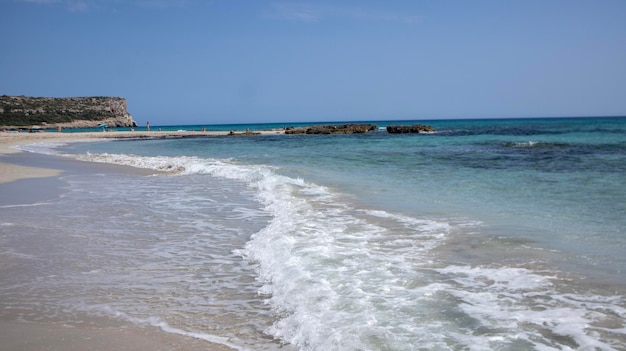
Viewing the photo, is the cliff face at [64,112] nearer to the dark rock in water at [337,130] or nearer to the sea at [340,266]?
the dark rock in water at [337,130]

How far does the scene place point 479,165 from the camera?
18.0 meters

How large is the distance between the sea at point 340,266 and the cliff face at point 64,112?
10040 cm

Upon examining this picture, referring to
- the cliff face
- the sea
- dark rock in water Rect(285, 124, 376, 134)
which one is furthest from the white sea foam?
the cliff face

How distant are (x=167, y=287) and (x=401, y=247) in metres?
3.12

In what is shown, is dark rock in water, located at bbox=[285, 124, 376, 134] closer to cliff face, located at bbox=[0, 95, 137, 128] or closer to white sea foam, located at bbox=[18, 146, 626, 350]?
white sea foam, located at bbox=[18, 146, 626, 350]

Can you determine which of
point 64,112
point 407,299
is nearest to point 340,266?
point 407,299

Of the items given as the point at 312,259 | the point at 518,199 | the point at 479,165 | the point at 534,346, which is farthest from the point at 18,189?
the point at 479,165

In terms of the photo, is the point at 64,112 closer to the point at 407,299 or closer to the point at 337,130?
the point at 337,130

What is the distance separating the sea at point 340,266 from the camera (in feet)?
13.0

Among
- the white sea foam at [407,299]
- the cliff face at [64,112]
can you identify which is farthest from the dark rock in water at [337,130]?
the cliff face at [64,112]

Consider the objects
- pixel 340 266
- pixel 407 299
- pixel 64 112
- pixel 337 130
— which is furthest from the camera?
pixel 64 112

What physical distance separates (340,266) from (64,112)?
120045mm

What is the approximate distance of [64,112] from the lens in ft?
362

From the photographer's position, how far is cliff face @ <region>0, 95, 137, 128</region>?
98.3 m
